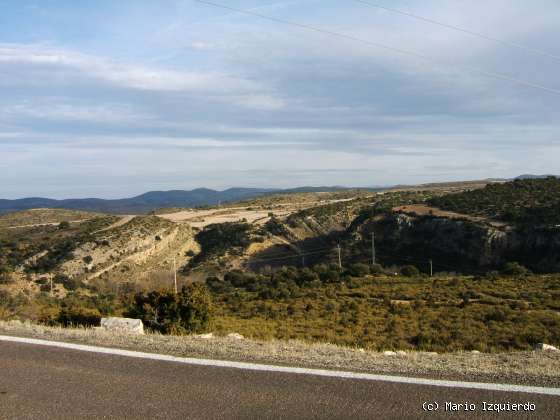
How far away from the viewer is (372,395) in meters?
5.56

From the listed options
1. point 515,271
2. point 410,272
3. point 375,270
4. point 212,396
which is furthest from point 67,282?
point 212,396

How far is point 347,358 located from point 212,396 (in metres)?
2.51

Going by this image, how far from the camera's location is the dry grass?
6.39 meters

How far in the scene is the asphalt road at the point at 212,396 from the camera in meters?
5.15

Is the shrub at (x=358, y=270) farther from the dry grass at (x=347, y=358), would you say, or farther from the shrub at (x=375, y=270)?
the dry grass at (x=347, y=358)

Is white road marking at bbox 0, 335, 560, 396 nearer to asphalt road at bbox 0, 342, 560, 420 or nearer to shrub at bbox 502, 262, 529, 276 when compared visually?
asphalt road at bbox 0, 342, 560, 420

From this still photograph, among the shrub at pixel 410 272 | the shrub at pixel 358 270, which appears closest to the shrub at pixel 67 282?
the shrub at pixel 358 270

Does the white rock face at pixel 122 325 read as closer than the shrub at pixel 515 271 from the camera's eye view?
Yes

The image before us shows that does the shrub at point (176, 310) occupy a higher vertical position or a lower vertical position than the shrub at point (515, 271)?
higher

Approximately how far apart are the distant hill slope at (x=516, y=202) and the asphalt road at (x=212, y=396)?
44.6 meters

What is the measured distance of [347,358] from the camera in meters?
7.54

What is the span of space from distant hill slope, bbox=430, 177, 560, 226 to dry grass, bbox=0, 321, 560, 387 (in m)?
42.2

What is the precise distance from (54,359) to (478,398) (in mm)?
5466

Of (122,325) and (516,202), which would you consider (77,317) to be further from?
(516,202)
